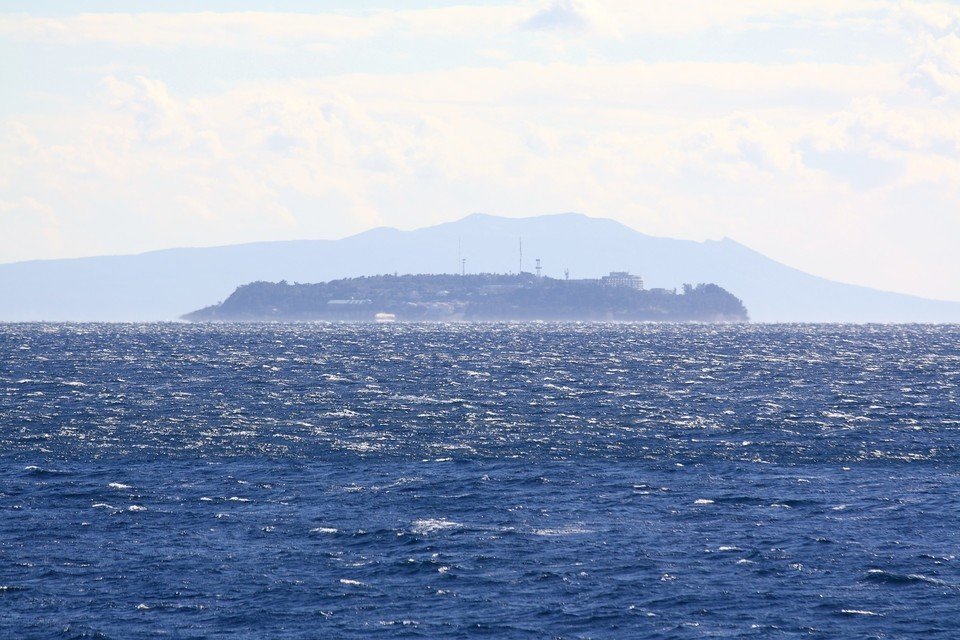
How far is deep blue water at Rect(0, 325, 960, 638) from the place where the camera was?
3581cm

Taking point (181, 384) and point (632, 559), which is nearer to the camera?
point (632, 559)

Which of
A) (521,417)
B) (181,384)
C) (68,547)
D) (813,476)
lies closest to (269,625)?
(68,547)

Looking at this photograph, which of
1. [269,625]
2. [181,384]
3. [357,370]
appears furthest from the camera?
[357,370]

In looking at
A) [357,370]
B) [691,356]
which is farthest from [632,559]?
[691,356]

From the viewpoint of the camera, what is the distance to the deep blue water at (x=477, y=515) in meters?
35.8

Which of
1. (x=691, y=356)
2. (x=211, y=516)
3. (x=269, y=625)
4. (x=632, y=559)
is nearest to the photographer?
(x=269, y=625)

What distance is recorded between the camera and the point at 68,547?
42.8 m

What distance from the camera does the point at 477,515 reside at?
160 feet

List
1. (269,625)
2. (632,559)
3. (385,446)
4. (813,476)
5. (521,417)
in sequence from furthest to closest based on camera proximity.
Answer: (521,417) < (385,446) < (813,476) < (632,559) < (269,625)

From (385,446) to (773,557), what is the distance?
2869 centimetres

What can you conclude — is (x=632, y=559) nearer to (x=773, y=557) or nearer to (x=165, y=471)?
(x=773, y=557)

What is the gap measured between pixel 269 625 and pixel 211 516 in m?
14.2

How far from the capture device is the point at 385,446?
66.8 m

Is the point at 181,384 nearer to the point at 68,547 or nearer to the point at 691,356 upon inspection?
the point at 68,547
